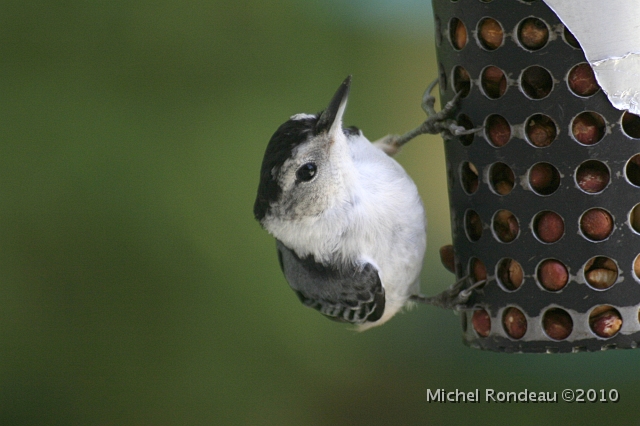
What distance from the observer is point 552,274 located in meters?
Result: 2.39

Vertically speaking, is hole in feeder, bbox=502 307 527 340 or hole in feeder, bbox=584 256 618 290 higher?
hole in feeder, bbox=584 256 618 290

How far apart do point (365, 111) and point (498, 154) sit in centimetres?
244

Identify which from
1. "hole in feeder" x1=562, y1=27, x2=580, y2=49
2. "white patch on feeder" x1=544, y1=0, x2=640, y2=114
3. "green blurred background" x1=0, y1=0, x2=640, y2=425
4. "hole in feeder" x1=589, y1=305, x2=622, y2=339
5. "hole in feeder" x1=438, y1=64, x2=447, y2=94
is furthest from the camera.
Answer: "green blurred background" x1=0, y1=0, x2=640, y2=425

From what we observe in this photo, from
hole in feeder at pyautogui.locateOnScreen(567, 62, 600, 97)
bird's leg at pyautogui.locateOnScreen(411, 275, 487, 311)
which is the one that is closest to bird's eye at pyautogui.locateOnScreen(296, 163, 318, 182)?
bird's leg at pyautogui.locateOnScreen(411, 275, 487, 311)

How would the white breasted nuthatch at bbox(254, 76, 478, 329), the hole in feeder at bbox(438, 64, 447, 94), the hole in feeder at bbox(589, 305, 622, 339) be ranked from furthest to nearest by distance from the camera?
1. the white breasted nuthatch at bbox(254, 76, 478, 329)
2. the hole in feeder at bbox(438, 64, 447, 94)
3. the hole in feeder at bbox(589, 305, 622, 339)

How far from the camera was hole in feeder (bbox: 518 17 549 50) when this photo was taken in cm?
226

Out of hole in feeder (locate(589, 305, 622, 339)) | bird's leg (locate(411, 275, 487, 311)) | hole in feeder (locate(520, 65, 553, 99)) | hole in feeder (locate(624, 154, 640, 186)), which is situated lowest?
hole in feeder (locate(589, 305, 622, 339))

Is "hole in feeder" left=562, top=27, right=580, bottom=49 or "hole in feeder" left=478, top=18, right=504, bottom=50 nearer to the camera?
"hole in feeder" left=562, top=27, right=580, bottom=49

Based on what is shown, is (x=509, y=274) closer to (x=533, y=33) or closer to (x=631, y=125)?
(x=631, y=125)

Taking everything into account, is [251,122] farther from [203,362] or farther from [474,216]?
[474,216]

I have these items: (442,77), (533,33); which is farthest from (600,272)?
(442,77)

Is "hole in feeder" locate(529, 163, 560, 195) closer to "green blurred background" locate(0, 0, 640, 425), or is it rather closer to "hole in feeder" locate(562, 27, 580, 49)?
"hole in feeder" locate(562, 27, 580, 49)

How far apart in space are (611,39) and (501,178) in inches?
24.3

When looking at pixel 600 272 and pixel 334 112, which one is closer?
pixel 600 272
